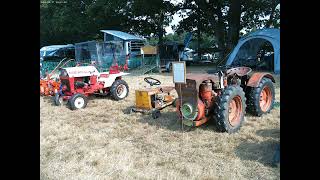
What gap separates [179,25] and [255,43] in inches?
464

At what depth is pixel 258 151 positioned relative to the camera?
14.5 ft

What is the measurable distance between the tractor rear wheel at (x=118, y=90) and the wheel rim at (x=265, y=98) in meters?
3.87

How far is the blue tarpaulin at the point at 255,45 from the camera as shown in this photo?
48.3 feet

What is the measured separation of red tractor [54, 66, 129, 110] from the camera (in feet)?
27.9

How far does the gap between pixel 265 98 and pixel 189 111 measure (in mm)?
2166

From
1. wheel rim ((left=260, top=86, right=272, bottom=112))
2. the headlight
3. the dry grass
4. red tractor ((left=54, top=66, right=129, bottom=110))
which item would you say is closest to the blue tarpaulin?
wheel rim ((left=260, top=86, right=272, bottom=112))

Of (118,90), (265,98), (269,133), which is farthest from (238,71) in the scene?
(118,90)

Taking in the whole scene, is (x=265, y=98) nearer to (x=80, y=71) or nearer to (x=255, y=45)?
(x=80, y=71)

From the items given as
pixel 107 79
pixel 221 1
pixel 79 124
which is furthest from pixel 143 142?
pixel 221 1

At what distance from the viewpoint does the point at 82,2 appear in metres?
28.4

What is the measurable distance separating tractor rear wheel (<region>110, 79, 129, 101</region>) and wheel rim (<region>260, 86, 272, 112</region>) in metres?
3.87

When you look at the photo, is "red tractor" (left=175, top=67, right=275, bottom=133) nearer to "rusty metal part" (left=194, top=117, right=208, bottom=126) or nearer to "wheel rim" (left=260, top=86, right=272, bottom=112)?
"rusty metal part" (left=194, top=117, right=208, bottom=126)
